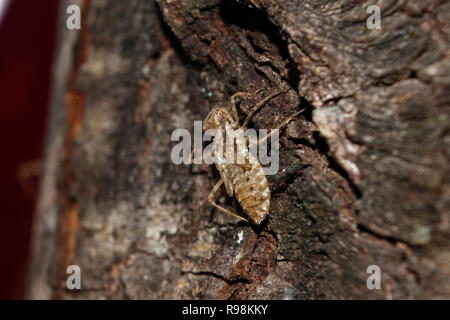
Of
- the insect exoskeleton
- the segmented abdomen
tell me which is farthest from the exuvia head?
the segmented abdomen

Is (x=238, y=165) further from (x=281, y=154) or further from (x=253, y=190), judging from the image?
(x=281, y=154)

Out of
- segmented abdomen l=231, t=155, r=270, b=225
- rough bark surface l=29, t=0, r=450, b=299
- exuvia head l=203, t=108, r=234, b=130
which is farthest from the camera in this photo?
exuvia head l=203, t=108, r=234, b=130

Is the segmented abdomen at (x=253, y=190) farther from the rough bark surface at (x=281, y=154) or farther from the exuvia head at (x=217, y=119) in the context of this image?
the exuvia head at (x=217, y=119)

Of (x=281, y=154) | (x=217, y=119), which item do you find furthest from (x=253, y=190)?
(x=217, y=119)

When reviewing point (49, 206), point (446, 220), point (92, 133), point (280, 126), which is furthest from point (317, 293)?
point (49, 206)

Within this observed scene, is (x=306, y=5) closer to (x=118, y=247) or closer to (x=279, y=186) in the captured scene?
(x=279, y=186)

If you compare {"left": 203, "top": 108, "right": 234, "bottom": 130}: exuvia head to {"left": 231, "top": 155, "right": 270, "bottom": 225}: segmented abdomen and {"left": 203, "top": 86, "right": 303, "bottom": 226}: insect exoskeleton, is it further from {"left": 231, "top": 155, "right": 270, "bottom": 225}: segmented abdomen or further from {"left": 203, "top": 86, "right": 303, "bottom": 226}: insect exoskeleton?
{"left": 231, "top": 155, "right": 270, "bottom": 225}: segmented abdomen

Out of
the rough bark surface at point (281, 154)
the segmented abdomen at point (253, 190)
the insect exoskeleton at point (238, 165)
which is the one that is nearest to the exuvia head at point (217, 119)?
the insect exoskeleton at point (238, 165)

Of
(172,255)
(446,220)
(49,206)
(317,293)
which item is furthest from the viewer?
(49,206)
